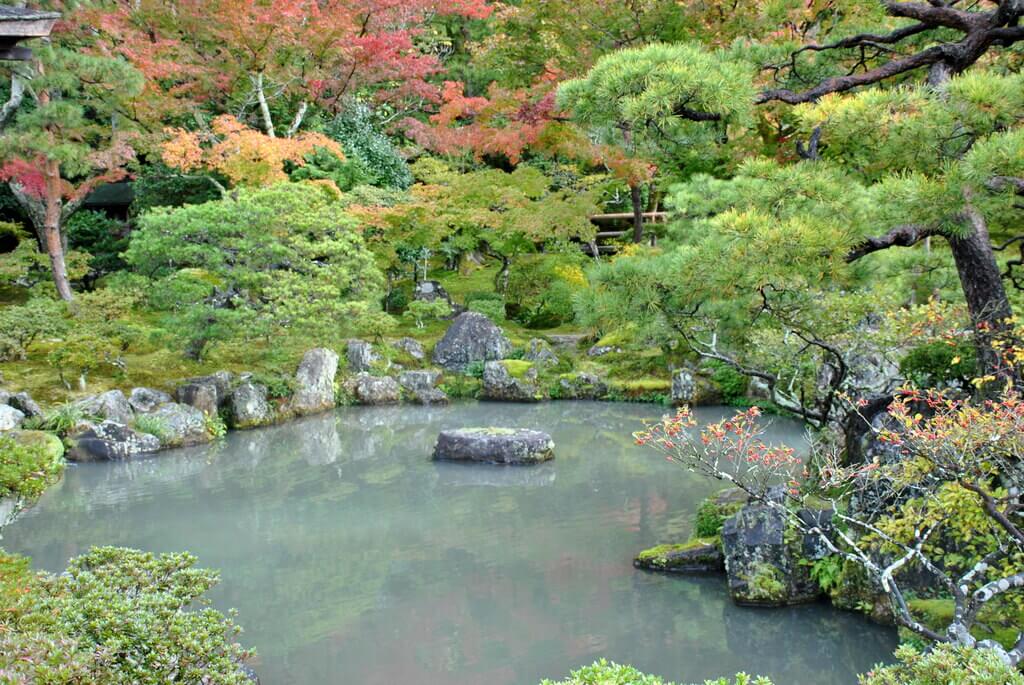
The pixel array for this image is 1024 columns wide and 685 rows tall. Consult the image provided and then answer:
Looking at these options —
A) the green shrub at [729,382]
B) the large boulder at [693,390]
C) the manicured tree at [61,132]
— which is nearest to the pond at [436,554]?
the large boulder at [693,390]

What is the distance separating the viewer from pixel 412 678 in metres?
5.52

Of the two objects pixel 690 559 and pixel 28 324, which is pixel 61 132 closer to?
pixel 28 324

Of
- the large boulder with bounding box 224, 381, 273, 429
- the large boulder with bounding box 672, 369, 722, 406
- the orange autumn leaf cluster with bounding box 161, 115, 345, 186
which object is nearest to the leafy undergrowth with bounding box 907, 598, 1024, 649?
the large boulder with bounding box 672, 369, 722, 406

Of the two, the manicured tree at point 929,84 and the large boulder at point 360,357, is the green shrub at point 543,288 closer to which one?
the large boulder at point 360,357

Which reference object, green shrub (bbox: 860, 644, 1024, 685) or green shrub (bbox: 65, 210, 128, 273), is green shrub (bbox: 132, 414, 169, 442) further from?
green shrub (bbox: 860, 644, 1024, 685)

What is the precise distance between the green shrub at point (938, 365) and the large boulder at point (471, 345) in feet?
→ 31.5

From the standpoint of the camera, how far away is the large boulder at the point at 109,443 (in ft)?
37.2

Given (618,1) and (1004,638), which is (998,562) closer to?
(1004,638)

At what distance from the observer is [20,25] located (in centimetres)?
516

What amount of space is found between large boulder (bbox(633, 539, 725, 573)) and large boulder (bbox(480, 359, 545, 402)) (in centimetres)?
794

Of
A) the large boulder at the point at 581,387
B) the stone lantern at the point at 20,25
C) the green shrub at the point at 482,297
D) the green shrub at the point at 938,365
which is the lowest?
the large boulder at the point at 581,387

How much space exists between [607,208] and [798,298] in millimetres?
15018

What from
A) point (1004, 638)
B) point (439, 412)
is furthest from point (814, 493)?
point (439, 412)

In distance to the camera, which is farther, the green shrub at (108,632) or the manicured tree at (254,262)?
the manicured tree at (254,262)
